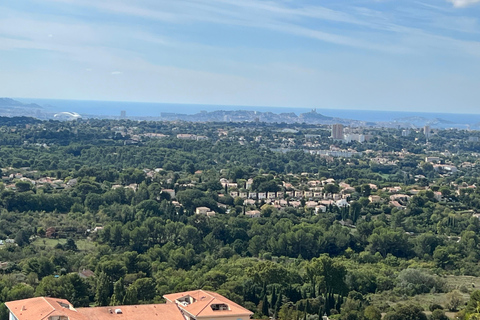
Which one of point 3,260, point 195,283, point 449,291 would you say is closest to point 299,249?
Result: point 449,291

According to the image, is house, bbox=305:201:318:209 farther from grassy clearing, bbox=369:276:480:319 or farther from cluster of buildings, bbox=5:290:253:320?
cluster of buildings, bbox=5:290:253:320

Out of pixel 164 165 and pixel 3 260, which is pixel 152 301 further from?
pixel 164 165

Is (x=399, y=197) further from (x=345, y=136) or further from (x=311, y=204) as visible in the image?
(x=345, y=136)

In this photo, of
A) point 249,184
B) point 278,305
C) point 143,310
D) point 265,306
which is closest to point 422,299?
point 278,305

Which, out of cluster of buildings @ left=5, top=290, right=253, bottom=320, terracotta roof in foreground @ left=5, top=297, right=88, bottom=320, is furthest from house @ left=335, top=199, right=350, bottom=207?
terracotta roof in foreground @ left=5, top=297, right=88, bottom=320

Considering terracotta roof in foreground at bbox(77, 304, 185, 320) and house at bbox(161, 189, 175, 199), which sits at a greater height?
A: terracotta roof in foreground at bbox(77, 304, 185, 320)

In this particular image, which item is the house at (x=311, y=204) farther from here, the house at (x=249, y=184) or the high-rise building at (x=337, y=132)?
the high-rise building at (x=337, y=132)

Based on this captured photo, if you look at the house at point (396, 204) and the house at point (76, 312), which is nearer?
the house at point (76, 312)

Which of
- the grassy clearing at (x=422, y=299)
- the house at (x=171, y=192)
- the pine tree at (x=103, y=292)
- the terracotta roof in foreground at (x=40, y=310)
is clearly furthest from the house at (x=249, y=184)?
the terracotta roof in foreground at (x=40, y=310)
